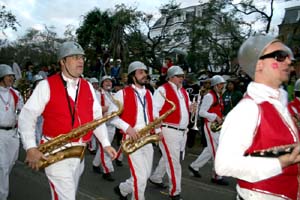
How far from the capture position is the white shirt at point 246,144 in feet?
7.96

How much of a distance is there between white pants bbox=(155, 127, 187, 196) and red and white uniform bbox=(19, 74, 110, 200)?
2476mm

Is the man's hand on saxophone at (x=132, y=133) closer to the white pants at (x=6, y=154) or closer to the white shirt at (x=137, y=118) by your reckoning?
the white shirt at (x=137, y=118)

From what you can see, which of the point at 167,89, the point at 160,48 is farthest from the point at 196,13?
the point at 167,89

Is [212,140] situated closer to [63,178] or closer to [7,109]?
[7,109]

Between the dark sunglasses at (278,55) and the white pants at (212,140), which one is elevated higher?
the dark sunglasses at (278,55)

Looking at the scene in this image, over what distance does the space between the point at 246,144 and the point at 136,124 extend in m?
4.24

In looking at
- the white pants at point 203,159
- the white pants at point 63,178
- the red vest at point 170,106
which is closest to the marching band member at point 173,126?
the red vest at point 170,106

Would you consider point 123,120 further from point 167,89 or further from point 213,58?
point 213,58

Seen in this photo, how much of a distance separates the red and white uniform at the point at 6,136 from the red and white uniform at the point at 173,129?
2377 millimetres

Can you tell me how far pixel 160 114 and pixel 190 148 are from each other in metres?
5.74

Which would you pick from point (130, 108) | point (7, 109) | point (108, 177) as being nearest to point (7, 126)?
point (7, 109)

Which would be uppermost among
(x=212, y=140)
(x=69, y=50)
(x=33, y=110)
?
(x=69, y=50)

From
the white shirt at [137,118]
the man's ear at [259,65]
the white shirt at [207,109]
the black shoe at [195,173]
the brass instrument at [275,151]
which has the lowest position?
the black shoe at [195,173]

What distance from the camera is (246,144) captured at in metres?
2.51
